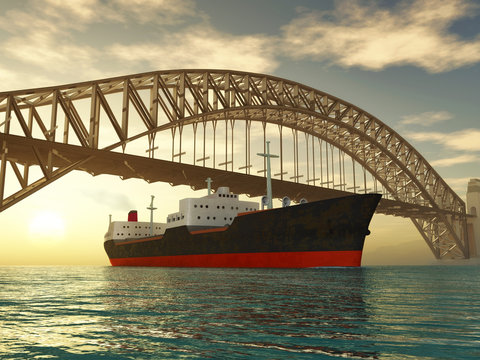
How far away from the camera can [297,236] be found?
24.5 meters

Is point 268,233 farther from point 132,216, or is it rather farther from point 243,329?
point 132,216

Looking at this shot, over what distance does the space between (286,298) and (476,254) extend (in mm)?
71934

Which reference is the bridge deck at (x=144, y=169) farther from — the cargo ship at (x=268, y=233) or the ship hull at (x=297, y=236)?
the ship hull at (x=297, y=236)

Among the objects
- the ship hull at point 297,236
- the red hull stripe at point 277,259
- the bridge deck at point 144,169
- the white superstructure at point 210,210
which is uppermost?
the bridge deck at point 144,169

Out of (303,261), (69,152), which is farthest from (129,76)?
(303,261)

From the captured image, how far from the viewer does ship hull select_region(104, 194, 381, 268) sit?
2350 centimetres

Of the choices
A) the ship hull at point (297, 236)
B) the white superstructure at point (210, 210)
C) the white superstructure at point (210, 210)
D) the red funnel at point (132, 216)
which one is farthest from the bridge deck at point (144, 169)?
the red funnel at point (132, 216)

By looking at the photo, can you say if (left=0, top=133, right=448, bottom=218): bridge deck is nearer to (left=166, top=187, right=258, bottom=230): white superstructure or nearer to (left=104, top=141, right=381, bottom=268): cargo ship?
(left=104, top=141, right=381, bottom=268): cargo ship

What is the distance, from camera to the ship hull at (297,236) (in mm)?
23500

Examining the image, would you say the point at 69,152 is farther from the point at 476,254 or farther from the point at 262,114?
the point at 476,254

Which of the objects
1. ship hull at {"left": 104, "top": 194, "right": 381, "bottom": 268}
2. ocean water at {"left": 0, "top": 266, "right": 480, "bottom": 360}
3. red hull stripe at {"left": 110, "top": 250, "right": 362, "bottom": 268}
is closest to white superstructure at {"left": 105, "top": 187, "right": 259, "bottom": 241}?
red hull stripe at {"left": 110, "top": 250, "right": 362, "bottom": 268}

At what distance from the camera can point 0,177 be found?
23.5m

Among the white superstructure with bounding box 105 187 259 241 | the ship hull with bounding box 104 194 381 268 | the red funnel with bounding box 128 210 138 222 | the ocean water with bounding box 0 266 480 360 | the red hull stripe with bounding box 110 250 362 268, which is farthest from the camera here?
the red funnel with bounding box 128 210 138 222

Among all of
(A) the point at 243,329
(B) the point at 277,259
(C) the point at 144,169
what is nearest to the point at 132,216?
(C) the point at 144,169
